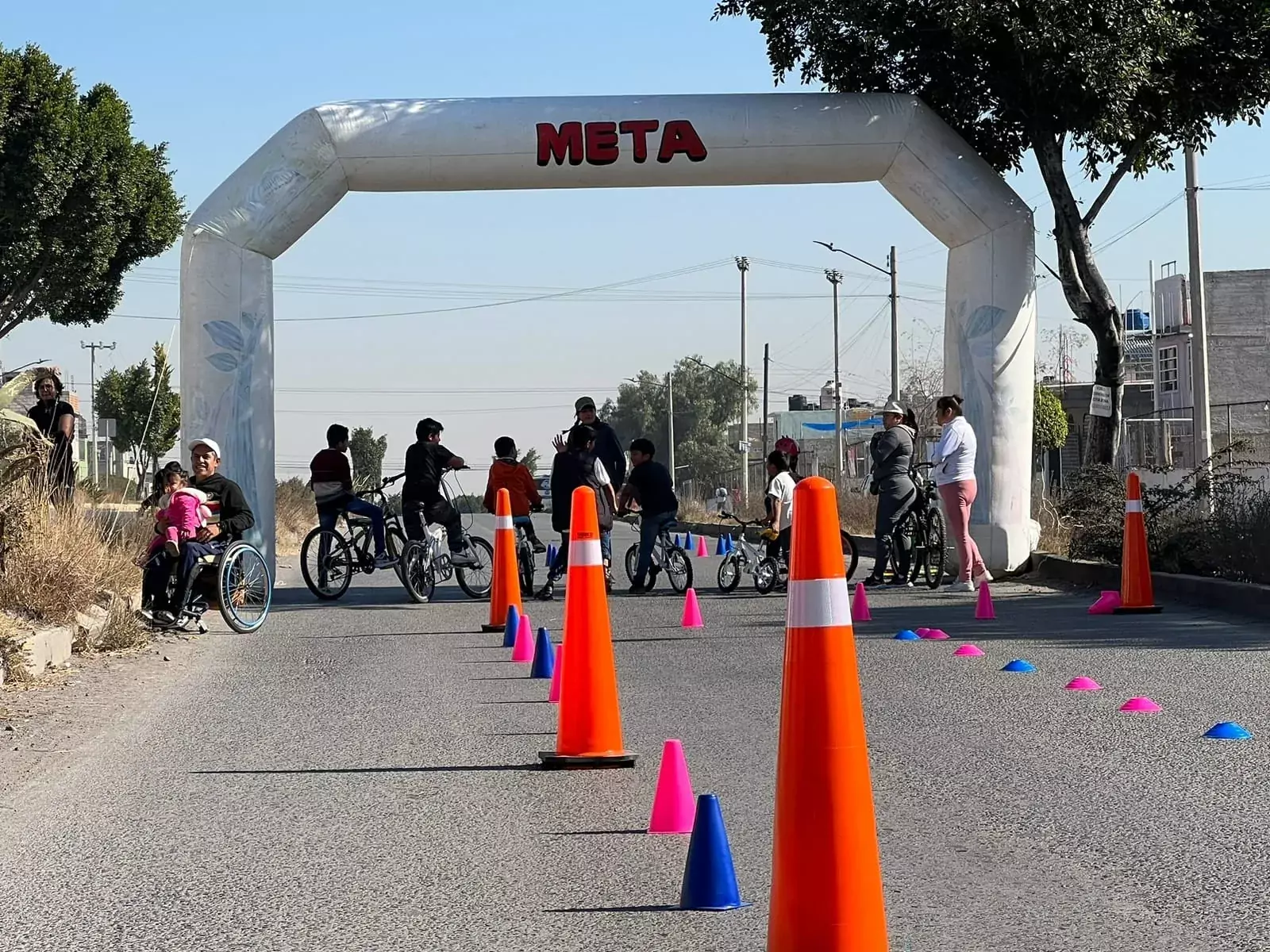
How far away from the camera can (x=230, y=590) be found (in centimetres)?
1410

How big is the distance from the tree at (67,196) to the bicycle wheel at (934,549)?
20.9 m

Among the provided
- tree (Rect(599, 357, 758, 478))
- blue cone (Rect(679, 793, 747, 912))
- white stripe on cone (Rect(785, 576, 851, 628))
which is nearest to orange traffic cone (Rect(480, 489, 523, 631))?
blue cone (Rect(679, 793, 747, 912))

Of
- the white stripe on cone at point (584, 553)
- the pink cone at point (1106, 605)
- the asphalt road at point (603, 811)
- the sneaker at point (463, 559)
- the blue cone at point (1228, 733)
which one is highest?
the white stripe on cone at point (584, 553)

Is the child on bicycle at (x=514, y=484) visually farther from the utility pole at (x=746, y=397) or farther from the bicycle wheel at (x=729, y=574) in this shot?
the utility pole at (x=746, y=397)

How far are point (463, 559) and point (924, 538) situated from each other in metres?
4.71

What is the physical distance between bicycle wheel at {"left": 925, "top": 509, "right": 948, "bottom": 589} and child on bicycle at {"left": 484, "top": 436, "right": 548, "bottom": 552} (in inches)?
156

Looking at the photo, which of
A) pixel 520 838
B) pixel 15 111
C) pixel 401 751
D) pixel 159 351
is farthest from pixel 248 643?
pixel 159 351

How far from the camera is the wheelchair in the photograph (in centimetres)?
1394

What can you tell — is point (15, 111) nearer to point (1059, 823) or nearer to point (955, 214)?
point (955, 214)

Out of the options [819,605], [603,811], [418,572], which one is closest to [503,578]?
[418,572]

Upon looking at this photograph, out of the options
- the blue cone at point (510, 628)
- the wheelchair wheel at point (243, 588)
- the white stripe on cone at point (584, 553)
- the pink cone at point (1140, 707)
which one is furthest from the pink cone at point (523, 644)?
the pink cone at point (1140, 707)

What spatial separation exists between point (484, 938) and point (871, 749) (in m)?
3.28

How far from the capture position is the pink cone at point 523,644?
1159cm

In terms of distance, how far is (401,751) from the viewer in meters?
7.98
